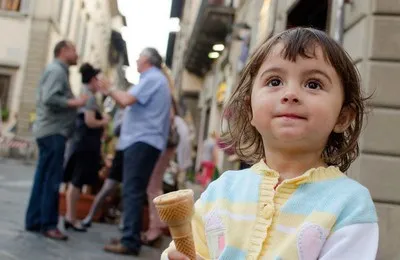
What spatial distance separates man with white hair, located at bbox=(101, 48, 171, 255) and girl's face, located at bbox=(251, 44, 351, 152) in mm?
3060

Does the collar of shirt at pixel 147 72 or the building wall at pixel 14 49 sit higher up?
the building wall at pixel 14 49

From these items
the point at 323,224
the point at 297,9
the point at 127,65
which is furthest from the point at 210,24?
the point at 127,65

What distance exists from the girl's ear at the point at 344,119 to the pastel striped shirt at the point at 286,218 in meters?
0.13

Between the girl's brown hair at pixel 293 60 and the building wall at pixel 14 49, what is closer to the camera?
the girl's brown hair at pixel 293 60

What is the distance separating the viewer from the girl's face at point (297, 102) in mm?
1249

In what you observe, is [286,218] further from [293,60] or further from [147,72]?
[147,72]

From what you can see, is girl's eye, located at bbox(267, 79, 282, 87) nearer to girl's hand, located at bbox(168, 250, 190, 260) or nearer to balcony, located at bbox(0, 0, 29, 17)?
girl's hand, located at bbox(168, 250, 190, 260)

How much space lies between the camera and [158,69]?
4.77m

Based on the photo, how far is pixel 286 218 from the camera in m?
1.24

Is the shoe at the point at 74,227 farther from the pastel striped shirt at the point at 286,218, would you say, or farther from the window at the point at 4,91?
the window at the point at 4,91

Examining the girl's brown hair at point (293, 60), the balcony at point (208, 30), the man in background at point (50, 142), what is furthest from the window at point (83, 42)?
the girl's brown hair at point (293, 60)

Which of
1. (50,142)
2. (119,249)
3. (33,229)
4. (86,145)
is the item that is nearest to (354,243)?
(119,249)

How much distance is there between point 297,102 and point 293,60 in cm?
11

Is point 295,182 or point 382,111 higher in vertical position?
point 382,111
